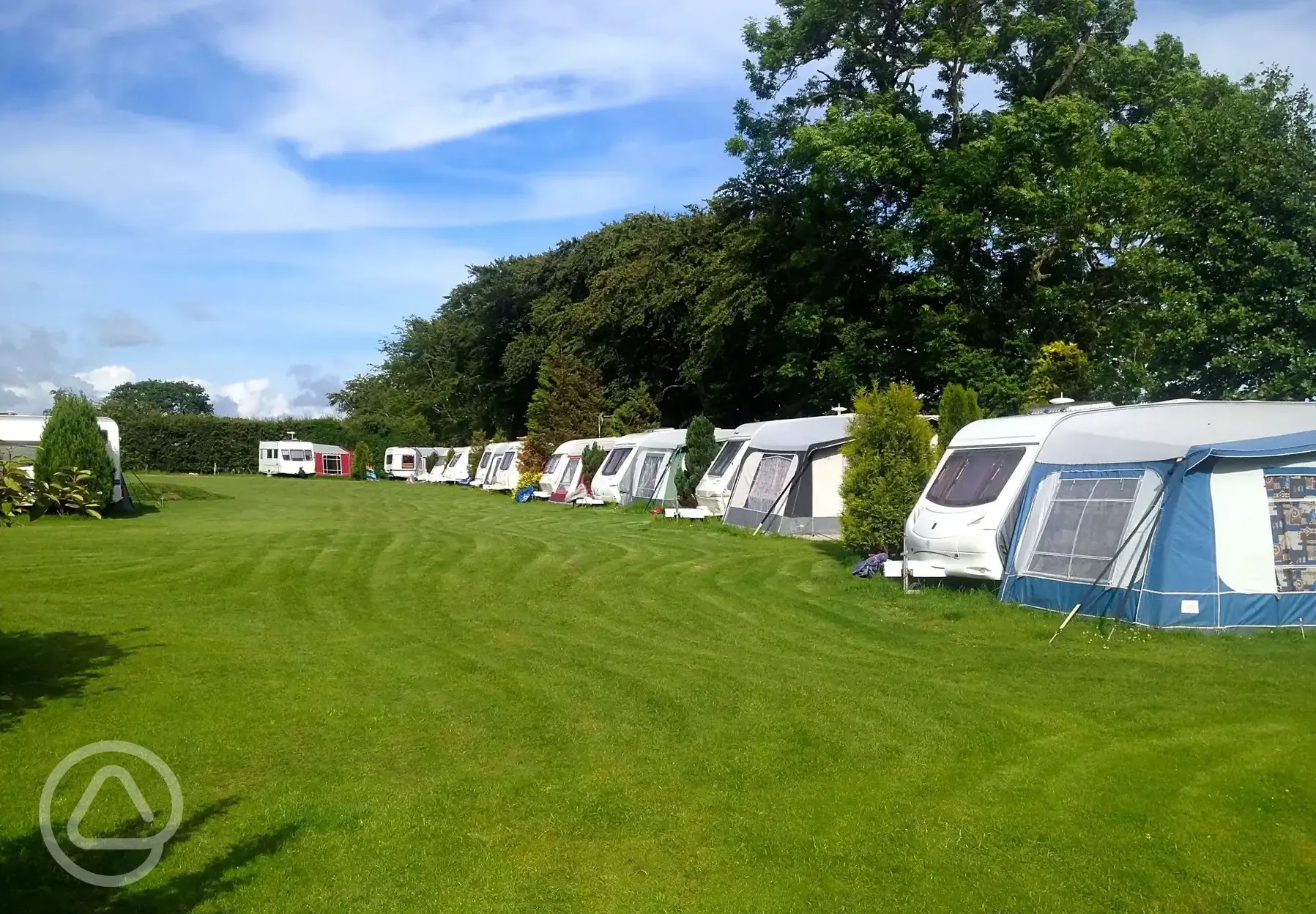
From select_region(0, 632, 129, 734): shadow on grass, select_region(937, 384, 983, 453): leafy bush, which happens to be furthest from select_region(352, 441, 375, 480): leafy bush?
select_region(0, 632, 129, 734): shadow on grass

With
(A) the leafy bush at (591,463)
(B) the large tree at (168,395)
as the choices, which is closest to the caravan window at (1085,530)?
(A) the leafy bush at (591,463)

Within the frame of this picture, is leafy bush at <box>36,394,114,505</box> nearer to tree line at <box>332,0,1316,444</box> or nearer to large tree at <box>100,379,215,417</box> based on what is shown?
tree line at <box>332,0,1316,444</box>

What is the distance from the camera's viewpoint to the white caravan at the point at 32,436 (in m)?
23.6

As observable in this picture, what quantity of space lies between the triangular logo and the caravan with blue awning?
25.7 ft

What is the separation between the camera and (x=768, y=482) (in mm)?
19797

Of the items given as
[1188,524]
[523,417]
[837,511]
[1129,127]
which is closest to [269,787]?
[1188,524]

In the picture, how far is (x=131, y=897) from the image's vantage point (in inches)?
173

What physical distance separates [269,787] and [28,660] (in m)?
3.76

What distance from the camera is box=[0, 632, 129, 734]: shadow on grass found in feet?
23.2

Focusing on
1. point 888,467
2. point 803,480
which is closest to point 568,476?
point 803,480

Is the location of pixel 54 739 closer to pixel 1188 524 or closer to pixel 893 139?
pixel 1188 524

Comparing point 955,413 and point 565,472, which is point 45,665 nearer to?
point 955,413

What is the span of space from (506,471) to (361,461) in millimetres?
18937

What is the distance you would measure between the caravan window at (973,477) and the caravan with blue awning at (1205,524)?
1591mm
